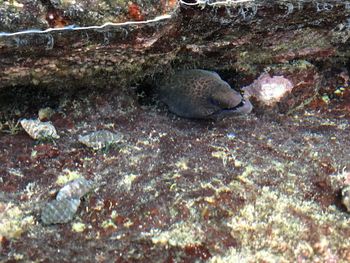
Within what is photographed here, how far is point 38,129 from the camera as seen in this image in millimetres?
3357

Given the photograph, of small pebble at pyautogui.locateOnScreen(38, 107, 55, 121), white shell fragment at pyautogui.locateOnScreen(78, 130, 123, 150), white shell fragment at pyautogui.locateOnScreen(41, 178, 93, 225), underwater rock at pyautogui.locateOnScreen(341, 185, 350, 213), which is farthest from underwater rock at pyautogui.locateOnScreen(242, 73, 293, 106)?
white shell fragment at pyautogui.locateOnScreen(41, 178, 93, 225)

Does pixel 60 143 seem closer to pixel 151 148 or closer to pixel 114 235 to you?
pixel 151 148

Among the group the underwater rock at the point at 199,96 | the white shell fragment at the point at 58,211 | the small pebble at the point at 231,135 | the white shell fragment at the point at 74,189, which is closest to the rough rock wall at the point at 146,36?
the underwater rock at the point at 199,96

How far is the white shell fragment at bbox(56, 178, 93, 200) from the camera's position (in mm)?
2793

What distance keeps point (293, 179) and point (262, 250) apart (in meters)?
0.83

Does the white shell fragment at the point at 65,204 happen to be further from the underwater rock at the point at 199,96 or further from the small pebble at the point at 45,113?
the underwater rock at the point at 199,96

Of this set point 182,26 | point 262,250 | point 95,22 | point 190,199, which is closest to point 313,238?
point 262,250

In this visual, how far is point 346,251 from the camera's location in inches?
104

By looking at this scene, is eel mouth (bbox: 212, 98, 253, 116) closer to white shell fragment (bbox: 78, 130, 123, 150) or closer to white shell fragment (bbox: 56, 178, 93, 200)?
white shell fragment (bbox: 78, 130, 123, 150)

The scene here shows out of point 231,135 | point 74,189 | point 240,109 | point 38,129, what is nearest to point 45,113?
point 38,129

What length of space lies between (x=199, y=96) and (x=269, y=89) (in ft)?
2.78

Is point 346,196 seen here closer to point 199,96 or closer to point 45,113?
point 199,96

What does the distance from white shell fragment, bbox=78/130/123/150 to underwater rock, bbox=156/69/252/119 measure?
3.00 feet

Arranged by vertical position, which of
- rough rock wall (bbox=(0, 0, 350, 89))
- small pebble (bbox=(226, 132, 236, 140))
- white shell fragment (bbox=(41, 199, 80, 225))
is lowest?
small pebble (bbox=(226, 132, 236, 140))
